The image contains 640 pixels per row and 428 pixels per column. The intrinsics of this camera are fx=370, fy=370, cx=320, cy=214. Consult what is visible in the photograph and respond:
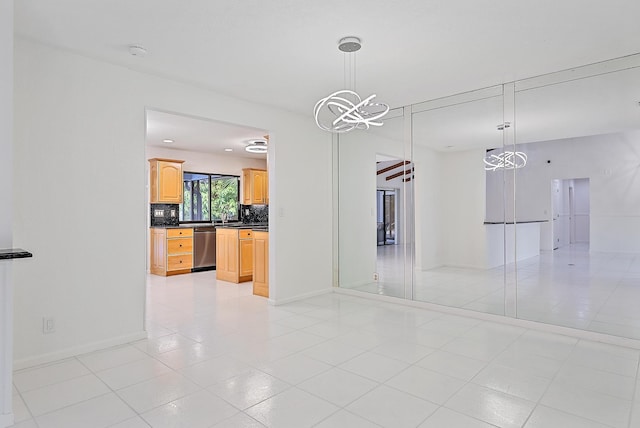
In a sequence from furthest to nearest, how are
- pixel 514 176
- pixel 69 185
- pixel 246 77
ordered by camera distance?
pixel 514 176
pixel 246 77
pixel 69 185

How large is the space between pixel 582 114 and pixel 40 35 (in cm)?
506

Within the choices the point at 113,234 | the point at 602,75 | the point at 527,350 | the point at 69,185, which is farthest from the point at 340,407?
the point at 602,75

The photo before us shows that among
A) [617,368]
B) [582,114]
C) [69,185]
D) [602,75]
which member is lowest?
[617,368]

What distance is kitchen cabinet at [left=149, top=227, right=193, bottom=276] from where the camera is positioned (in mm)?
7145

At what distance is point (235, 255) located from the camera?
255 inches

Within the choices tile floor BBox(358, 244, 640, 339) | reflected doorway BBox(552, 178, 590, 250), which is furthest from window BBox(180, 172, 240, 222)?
reflected doorway BBox(552, 178, 590, 250)

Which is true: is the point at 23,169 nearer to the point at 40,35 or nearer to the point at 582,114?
the point at 40,35

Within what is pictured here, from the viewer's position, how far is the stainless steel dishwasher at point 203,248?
762 centimetres

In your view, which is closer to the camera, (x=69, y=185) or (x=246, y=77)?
(x=69, y=185)

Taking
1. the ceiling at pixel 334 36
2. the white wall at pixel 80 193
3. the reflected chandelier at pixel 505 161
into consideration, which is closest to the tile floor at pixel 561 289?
the reflected chandelier at pixel 505 161

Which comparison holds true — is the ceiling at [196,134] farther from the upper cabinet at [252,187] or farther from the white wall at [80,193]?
the white wall at [80,193]

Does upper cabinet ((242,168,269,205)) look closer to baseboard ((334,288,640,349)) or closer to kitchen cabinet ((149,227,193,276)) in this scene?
kitchen cabinet ((149,227,193,276))

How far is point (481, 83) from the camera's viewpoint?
160 inches

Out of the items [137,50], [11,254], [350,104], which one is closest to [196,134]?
[137,50]
